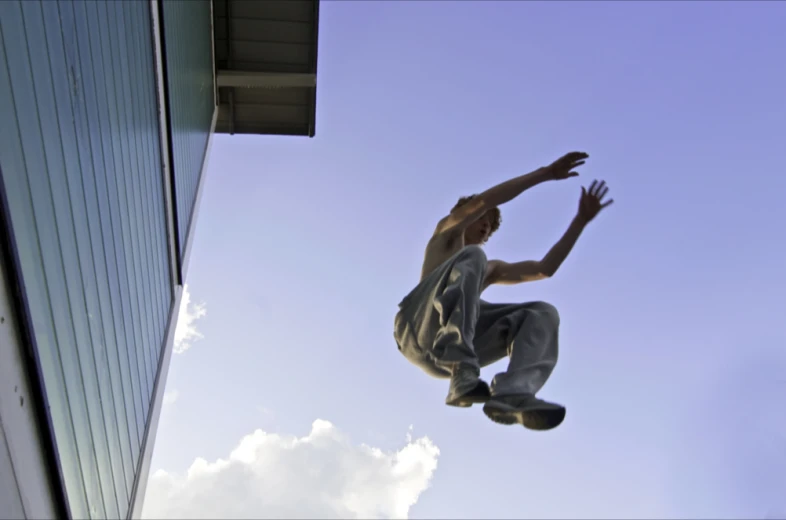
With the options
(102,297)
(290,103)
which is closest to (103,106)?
(102,297)

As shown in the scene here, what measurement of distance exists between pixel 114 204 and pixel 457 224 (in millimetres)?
3230

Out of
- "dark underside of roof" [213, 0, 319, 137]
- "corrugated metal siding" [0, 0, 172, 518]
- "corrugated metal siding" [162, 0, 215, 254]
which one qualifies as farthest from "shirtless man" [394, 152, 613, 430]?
"dark underside of roof" [213, 0, 319, 137]

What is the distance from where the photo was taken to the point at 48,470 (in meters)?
4.68

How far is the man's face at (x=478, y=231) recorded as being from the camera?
475cm

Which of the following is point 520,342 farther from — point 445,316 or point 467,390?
point 467,390

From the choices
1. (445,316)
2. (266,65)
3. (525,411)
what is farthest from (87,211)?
(266,65)

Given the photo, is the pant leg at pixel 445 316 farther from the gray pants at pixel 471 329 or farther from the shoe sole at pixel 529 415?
the shoe sole at pixel 529 415

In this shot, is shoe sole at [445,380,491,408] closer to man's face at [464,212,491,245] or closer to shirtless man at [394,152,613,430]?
shirtless man at [394,152,613,430]

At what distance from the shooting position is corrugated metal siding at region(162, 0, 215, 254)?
941 centimetres

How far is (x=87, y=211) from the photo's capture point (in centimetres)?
536

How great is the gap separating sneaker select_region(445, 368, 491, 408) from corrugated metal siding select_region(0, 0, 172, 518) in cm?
230

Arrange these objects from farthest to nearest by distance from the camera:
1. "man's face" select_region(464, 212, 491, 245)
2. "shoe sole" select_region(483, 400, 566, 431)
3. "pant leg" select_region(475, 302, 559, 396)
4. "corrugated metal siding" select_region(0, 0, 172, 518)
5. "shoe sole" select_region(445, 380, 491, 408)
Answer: "man's face" select_region(464, 212, 491, 245), "corrugated metal siding" select_region(0, 0, 172, 518), "pant leg" select_region(475, 302, 559, 396), "shoe sole" select_region(445, 380, 491, 408), "shoe sole" select_region(483, 400, 566, 431)

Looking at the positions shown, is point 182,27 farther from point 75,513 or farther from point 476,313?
point 476,313

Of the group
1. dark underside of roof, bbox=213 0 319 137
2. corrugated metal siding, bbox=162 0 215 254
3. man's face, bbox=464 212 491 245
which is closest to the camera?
man's face, bbox=464 212 491 245
